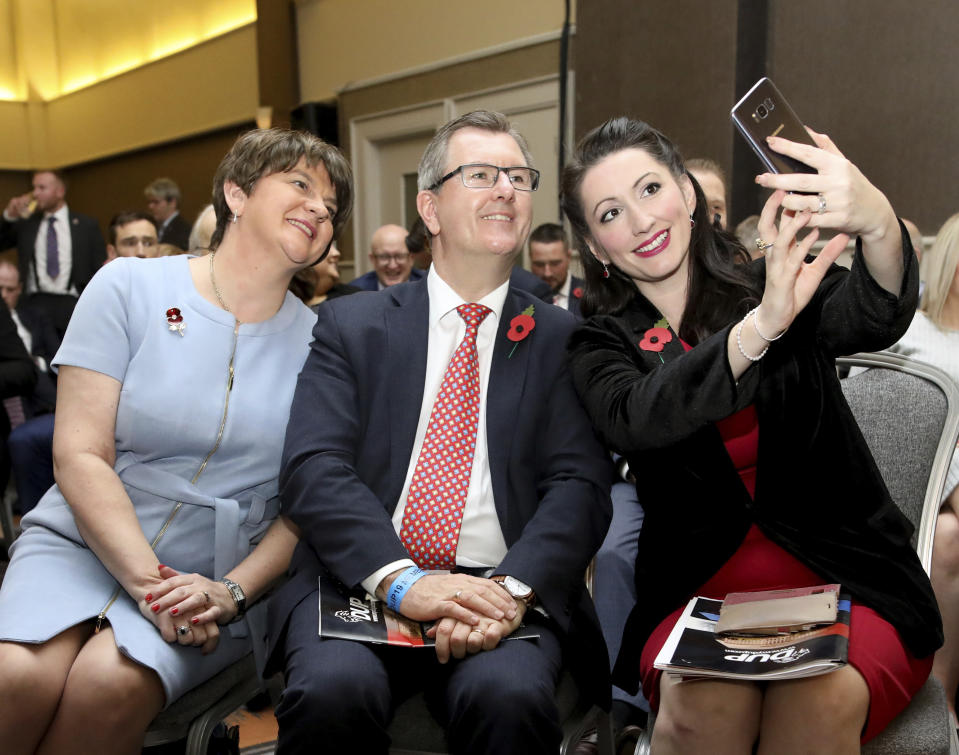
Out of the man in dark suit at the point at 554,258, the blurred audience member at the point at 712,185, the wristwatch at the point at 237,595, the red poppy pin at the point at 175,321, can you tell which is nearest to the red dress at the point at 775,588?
the wristwatch at the point at 237,595

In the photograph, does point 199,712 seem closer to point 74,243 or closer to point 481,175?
point 481,175

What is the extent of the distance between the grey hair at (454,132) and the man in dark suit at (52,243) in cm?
561

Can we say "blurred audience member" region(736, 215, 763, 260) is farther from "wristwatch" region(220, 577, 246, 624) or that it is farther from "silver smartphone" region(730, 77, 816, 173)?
"wristwatch" region(220, 577, 246, 624)

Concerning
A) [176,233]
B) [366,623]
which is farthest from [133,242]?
[366,623]

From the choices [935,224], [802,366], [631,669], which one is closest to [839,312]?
[802,366]

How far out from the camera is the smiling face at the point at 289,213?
1.97 metres

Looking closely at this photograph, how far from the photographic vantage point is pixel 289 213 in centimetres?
199

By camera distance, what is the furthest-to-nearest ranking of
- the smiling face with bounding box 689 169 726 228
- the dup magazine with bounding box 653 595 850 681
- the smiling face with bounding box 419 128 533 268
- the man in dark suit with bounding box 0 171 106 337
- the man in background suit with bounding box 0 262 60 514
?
the man in dark suit with bounding box 0 171 106 337, the man in background suit with bounding box 0 262 60 514, the smiling face with bounding box 689 169 726 228, the smiling face with bounding box 419 128 533 268, the dup magazine with bounding box 653 595 850 681

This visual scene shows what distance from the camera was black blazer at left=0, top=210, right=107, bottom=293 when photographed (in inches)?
276

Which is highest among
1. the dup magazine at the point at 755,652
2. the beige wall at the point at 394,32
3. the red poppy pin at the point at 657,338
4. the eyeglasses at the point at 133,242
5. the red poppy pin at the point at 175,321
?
the beige wall at the point at 394,32

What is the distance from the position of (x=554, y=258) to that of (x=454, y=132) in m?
2.56

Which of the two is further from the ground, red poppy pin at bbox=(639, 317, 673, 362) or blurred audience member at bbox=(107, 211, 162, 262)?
blurred audience member at bbox=(107, 211, 162, 262)

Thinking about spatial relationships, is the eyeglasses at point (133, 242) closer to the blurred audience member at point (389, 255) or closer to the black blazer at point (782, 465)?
the blurred audience member at point (389, 255)

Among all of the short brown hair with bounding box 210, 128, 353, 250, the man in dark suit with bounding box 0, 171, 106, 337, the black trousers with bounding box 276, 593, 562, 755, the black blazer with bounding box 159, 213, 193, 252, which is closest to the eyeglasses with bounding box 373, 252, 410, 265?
the short brown hair with bounding box 210, 128, 353, 250
